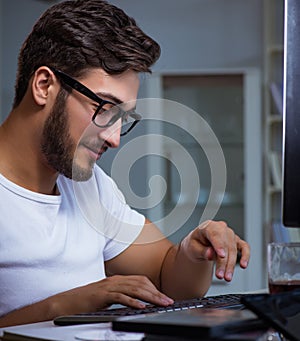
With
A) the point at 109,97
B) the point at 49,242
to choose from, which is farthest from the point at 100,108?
the point at 49,242

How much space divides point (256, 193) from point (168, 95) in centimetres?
87

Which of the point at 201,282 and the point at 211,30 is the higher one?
the point at 211,30

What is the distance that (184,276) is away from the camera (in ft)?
4.56

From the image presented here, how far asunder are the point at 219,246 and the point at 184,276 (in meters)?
0.23

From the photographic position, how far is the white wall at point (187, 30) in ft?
14.8

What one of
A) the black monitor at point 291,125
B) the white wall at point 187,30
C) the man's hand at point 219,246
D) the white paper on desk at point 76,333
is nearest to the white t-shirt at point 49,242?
the man's hand at point 219,246

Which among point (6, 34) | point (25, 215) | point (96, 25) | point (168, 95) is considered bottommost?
point (25, 215)

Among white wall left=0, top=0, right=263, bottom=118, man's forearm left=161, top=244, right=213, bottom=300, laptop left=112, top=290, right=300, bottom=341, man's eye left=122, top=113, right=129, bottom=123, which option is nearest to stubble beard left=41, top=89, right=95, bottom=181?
man's eye left=122, top=113, right=129, bottom=123

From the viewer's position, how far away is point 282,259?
80cm

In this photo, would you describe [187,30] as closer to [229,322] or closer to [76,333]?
[76,333]

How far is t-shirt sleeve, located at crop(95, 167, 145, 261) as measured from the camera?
1.56 m

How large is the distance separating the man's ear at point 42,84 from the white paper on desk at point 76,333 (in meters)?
0.70

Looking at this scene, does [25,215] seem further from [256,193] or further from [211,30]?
[211,30]

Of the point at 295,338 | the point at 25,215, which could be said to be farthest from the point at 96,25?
the point at 295,338
